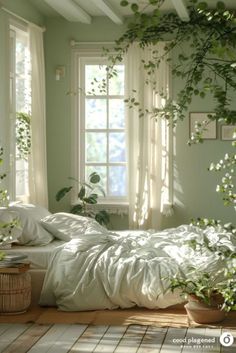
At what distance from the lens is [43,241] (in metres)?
6.10

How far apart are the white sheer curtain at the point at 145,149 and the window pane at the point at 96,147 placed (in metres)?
0.44

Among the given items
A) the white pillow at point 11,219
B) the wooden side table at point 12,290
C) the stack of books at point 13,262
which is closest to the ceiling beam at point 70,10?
the white pillow at point 11,219

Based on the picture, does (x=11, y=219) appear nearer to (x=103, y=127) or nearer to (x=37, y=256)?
(x=37, y=256)

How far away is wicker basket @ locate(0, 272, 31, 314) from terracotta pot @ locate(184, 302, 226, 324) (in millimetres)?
1401

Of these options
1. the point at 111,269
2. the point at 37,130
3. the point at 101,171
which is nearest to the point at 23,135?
the point at 37,130

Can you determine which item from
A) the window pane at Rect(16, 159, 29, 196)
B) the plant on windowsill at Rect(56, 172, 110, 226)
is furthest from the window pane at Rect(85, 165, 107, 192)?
the window pane at Rect(16, 159, 29, 196)

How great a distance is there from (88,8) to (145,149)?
6.34 feet

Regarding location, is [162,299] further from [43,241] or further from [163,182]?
[163,182]

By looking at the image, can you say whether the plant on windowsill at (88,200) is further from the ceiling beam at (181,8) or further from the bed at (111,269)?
the bed at (111,269)

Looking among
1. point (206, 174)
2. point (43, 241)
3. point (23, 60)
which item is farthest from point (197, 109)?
point (43, 241)

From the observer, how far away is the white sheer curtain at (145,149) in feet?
28.1

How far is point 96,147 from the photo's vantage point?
892 centimetres

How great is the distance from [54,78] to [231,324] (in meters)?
4.91

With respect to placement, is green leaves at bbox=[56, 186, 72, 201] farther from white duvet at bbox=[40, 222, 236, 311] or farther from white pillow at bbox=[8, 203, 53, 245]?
white duvet at bbox=[40, 222, 236, 311]
